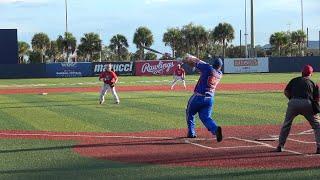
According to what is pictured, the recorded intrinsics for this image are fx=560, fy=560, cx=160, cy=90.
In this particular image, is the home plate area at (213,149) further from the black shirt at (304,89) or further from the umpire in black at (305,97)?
the black shirt at (304,89)

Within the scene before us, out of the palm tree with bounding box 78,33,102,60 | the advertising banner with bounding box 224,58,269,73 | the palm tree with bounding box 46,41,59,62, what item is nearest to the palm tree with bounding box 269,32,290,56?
the palm tree with bounding box 78,33,102,60

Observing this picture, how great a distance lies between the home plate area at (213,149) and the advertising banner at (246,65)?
5270 cm

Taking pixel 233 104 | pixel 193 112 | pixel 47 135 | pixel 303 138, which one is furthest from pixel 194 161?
pixel 233 104

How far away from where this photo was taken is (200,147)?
12.1 meters

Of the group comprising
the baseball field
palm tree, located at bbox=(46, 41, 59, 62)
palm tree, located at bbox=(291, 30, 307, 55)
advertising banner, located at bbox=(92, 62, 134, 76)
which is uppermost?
palm tree, located at bbox=(291, 30, 307, 55)

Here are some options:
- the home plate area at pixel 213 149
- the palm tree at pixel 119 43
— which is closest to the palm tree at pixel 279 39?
the palm tree at pixel 119 43

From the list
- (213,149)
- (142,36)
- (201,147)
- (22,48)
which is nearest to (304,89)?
(213,149)

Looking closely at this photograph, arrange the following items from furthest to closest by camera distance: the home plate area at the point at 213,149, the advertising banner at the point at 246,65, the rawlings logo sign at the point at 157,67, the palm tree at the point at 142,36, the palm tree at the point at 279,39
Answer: the palm tree at the point at 142,36
the palm tree at the point at 279,39
the advertising banner at the point at 246,65
the rawlings logo sign at the point at 157,67
the home plate area at the point at 213,149

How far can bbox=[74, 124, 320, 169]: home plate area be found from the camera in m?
10.2

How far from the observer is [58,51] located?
103688mm

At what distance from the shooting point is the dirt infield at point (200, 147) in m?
10.3

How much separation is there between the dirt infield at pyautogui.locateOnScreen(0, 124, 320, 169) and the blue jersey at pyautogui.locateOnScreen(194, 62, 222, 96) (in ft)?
3.95

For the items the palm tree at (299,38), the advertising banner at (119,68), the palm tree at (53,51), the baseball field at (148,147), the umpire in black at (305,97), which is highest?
the palm tree at (299,38)

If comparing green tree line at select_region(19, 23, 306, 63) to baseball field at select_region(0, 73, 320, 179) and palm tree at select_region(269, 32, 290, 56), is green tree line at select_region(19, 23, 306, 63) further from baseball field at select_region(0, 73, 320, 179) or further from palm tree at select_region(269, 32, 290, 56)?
baseball field at select_region(0, 73, 320, 179)
